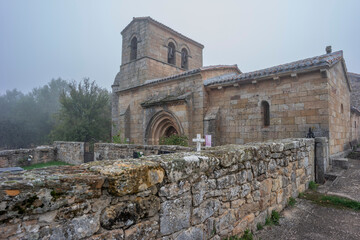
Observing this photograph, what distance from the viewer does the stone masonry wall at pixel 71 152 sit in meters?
11.6

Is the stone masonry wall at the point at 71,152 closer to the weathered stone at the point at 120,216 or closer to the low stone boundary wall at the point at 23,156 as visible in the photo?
the low stone boundary wall at the point at 23,156

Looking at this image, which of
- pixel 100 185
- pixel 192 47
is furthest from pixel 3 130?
pixel 100 185

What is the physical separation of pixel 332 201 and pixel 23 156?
1399 centimetres

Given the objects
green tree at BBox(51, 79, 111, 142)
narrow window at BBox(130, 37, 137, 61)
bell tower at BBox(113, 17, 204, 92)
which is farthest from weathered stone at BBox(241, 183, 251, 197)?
green tree at BBox(51, 79, 111, 142)

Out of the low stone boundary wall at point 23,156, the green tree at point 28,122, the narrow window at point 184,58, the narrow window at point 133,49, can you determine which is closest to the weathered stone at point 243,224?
the low stone boundary wall at point 23,156

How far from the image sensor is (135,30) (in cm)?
1463

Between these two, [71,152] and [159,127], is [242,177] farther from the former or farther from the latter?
[71,152]

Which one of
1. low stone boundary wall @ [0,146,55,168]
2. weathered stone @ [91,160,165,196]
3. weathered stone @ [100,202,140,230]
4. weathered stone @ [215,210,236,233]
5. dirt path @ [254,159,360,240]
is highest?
weathered stone @ [91,160,165,196]

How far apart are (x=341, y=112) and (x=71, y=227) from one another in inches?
394

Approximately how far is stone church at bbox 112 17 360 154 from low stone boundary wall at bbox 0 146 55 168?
16.5ft

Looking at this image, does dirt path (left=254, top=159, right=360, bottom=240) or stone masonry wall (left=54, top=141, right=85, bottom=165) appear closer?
dirt path (left=254, top=159, right=360, bottom=240)

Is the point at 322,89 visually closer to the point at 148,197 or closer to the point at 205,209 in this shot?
the point at 205,209

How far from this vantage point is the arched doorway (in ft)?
34.8

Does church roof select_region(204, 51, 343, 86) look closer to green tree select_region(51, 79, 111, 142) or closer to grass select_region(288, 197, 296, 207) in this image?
grass select_region(288, 197, 296, 207)
